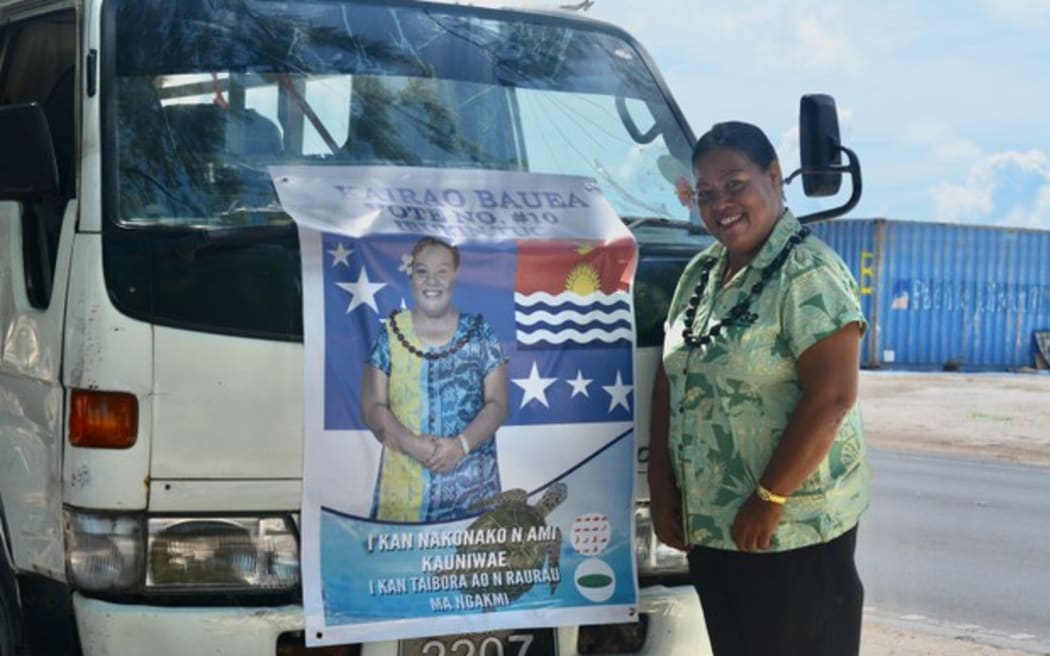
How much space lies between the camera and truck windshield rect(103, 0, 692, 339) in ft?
14.1

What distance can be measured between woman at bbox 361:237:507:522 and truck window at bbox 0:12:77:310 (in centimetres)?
93

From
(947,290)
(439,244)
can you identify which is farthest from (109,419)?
(947,290)

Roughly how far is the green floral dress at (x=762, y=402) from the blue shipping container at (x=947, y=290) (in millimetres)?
28244

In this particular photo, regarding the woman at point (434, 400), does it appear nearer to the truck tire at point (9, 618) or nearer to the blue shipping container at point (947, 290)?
the truck tire at point (9, 618)

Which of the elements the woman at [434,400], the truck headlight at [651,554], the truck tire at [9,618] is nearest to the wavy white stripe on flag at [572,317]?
the woman at [434,400]

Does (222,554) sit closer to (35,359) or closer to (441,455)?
(441,455)

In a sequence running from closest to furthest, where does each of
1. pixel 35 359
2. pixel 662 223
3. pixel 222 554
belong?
pixel 222 554
pixel 35 359
pixel 662 223

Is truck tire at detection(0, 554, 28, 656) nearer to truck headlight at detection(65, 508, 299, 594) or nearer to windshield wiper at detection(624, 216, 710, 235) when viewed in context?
truck headlight at detection(65, 508, 299, 594)

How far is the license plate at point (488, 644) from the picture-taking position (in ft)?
14.6

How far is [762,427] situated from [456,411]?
0.77 metres

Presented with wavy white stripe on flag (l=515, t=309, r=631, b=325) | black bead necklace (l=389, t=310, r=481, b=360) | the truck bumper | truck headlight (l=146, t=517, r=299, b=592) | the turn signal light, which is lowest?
the truck bumper

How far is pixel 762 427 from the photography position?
168 inches

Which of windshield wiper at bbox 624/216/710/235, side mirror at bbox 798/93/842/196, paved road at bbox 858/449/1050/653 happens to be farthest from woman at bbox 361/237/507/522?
paved road at bbox 858/449/1050/653

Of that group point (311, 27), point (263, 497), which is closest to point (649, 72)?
point (311, 27)
